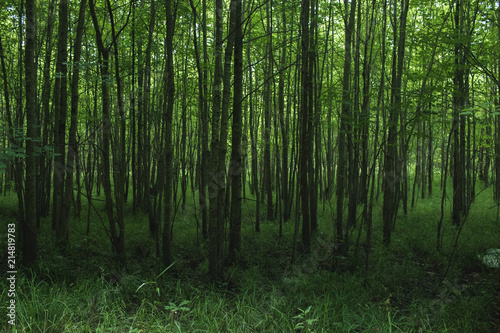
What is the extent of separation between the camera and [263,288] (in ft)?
14.1

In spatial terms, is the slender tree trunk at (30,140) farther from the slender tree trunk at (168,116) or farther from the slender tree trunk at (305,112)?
the slender tree trunk at (305,112)

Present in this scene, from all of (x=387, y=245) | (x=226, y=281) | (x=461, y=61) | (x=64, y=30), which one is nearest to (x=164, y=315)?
(x=226, y=281)

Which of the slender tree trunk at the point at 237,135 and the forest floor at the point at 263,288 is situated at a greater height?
the slender tree trunk at the point at 237,135

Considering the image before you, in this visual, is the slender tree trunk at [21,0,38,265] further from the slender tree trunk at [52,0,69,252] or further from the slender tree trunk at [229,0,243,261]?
the slender tree trunk at [229,0,243,261]

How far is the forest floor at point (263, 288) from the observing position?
3145 mm

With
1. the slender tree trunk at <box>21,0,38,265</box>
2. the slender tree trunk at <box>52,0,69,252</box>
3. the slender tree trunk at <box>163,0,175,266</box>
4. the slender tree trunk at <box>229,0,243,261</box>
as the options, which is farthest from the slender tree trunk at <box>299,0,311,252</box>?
the slender tree trunk at <box>21,0,38,265</box>

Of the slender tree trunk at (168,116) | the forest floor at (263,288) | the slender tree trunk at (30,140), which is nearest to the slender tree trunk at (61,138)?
the forest floor at (263,288)

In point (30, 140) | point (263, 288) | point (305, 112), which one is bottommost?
point (263, 288)

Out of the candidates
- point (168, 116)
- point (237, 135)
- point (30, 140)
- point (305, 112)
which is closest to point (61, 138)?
point (30, 140)

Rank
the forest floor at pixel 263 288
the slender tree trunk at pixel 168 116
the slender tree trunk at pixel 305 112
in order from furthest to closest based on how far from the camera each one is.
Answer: the slender tree trunk at pixel 305 112 < the slender tree trunk at pixel 168 116 < the forest floor at pixel 263 288

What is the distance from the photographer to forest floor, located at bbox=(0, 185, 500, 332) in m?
3.14

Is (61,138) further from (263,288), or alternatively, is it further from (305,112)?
(305,112)

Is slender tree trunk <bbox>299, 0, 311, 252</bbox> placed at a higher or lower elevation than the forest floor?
higher

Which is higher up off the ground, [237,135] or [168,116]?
[168,116]
